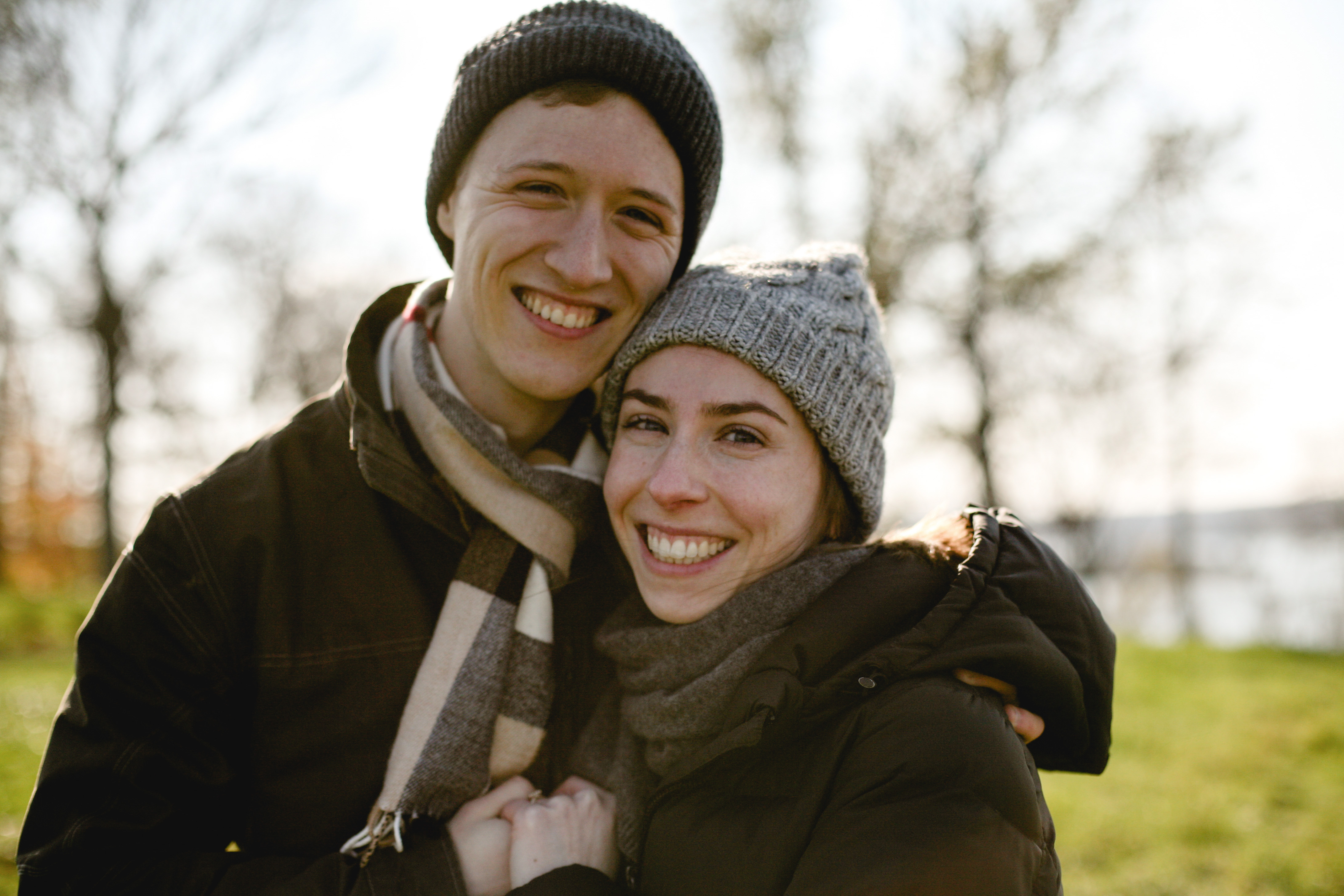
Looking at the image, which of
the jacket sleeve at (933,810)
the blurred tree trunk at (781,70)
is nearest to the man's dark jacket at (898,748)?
the jacket sleeve at (933,810)

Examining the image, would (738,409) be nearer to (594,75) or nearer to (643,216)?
(643,216)

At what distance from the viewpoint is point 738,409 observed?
6.44 feet

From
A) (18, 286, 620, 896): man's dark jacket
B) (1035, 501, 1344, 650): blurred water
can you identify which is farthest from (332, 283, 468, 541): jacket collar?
(1035, 501, 1344, 650): blurred water

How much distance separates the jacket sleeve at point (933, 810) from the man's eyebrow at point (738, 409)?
0.67 metres

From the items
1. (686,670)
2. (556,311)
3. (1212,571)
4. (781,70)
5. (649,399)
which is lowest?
(1212,571)

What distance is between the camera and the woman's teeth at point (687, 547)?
6.56 ft

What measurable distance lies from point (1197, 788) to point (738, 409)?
19.7 feet

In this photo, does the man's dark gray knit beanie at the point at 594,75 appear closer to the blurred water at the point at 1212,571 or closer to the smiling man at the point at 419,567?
the smiling man at the point at 419,567

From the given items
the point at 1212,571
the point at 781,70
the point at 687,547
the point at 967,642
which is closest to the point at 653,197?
the point at 687,547

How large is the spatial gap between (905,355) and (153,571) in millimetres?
11685

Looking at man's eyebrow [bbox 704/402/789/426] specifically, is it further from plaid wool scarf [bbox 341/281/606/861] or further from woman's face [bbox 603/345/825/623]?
plaid wool scarf [bbox 341/281/606/861]

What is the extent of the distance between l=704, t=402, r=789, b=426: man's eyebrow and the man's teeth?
1.49ft

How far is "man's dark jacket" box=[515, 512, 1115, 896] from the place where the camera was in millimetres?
1433

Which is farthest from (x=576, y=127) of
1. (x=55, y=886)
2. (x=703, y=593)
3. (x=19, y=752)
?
(x=19, y=752)
